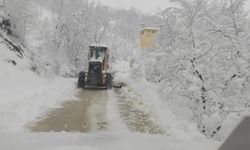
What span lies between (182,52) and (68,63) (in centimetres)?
3120

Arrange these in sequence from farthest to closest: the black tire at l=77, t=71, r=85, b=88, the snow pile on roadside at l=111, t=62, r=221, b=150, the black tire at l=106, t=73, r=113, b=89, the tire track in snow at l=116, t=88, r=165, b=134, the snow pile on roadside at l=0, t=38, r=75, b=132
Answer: the black tire at l=106, t=73, r=113, b=89
the black tire at l=77, t=71, r=85, b=88
the snow pile on roadside at l=0, t=38, r=75, b=132
the tire track in snow at l=116, t=88, r=165, b=134
the snow pile on roadside at l=111, t=62, r=221, b=150

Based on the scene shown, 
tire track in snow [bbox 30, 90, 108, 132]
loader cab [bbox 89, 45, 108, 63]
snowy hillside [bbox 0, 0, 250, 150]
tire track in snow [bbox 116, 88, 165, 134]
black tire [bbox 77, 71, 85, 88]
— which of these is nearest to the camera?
snowy hillside [bbox 0, 0, 250, 150]

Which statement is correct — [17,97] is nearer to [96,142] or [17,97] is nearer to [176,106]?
[176,106]

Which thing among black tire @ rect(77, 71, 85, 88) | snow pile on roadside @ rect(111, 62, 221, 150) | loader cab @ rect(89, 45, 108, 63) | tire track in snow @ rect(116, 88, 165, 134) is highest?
loader cab @ rect(89, 45, 108, 63)

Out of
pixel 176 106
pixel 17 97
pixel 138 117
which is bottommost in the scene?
pixel 138 117

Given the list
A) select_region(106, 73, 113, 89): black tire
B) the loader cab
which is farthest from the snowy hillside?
the loader cab

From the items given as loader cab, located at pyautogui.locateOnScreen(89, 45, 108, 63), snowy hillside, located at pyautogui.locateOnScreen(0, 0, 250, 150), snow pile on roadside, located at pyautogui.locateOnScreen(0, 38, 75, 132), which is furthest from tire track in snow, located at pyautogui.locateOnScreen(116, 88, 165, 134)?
loader cab, located at pyautogui.locateOnScreen(89, 45, 108, 63)

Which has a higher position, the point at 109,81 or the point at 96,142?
the point at 109,81

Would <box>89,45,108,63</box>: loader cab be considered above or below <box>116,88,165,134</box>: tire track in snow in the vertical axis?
above

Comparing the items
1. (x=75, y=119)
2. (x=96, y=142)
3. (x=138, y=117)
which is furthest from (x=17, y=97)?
(x=96, y=142)

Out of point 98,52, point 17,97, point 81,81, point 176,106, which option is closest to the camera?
point 176,106

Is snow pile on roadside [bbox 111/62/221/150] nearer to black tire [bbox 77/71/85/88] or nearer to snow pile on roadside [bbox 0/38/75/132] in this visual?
snow pile on roadside [bbox 0/38/75/132]

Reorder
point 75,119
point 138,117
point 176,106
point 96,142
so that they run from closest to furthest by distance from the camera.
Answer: point 96,142
point 75,119
point 138,117
point 176,106

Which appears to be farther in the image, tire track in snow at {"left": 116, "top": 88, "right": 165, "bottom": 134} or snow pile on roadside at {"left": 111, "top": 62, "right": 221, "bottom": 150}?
tire track in snow at {"left": 116, "top": 88, "right": 165, "bottom": 134}
